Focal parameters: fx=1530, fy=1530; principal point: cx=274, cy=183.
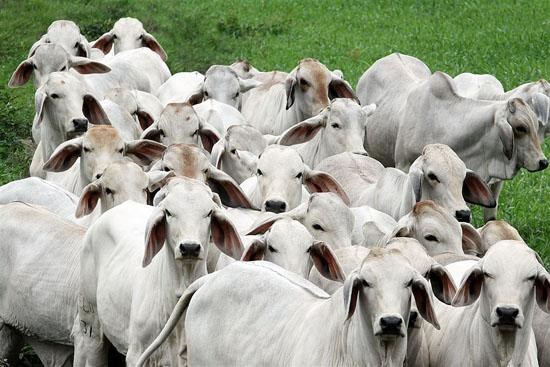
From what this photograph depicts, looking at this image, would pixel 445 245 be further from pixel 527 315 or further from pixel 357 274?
pixel 357 274

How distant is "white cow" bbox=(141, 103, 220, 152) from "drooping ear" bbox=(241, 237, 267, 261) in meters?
2.95

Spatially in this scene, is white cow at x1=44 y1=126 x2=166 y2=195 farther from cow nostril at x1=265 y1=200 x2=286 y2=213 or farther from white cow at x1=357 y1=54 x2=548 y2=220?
white cow at x1=357 y1=54 x2=548 y2=220

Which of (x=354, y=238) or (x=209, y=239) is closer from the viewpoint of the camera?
(x=209, y=239)

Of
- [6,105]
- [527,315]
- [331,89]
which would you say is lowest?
[6,105]

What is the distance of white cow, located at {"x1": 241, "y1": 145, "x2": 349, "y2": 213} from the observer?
32.2 feet

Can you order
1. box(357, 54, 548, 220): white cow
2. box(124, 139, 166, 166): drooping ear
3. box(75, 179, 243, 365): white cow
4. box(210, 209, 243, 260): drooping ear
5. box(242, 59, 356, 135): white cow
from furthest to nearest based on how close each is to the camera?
box(242, 59, 356, 135): white cow → box(357, 54, 548, 220): white cow → box(124, 139, 166, 166): drooping ear → box(210, 209, 243, 260): drooping ear → box(75, 179, 243, 365): white cow

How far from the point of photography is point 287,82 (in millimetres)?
12594

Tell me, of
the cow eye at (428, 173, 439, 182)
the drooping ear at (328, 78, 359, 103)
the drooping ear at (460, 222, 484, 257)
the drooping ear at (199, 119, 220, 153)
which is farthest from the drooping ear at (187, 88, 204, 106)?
the drooping ear at (460, 222, 484, 257)

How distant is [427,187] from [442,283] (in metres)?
2.56

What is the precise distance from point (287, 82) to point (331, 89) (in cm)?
41

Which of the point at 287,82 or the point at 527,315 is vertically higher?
the point at 527,315

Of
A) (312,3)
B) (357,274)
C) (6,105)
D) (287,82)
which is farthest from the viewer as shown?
(312,3)

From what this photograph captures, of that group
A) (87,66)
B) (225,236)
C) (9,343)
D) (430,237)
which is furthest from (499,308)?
(87,66)

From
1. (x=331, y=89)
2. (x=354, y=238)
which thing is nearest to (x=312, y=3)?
(x=331, y=89)
